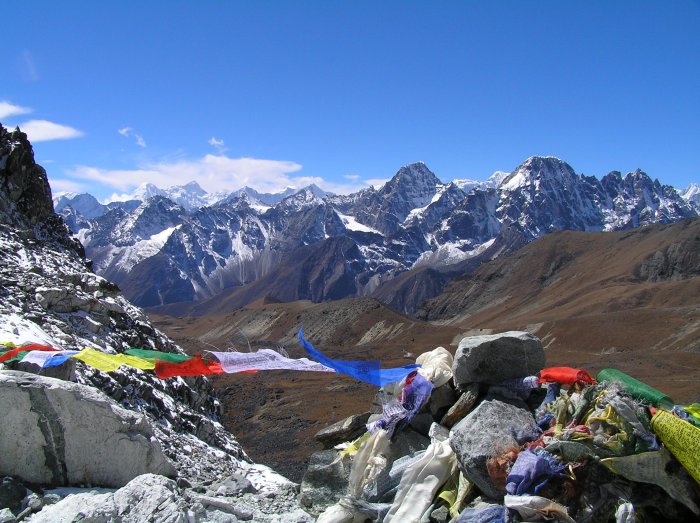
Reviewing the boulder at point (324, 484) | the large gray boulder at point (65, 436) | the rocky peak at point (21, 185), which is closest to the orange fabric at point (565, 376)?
the boulder at point (324, 484)

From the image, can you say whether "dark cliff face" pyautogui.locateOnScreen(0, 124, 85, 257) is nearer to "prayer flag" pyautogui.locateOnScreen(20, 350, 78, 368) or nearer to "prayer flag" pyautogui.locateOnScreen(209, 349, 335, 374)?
"prayer flag" pyautogui.locateOnScreen(20, 350, 78, 368)

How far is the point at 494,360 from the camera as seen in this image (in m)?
8.20

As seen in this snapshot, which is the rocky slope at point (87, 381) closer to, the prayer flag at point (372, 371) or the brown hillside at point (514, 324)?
the prayer flag at point (372, 371)

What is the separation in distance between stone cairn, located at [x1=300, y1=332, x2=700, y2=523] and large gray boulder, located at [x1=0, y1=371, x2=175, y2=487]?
109 inches

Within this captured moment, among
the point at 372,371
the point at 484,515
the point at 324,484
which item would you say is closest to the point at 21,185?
the point at 372,371

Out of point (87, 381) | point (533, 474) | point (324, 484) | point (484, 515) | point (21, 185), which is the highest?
point (21, 185)

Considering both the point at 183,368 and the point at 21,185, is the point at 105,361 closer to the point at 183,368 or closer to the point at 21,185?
the point at 183,368

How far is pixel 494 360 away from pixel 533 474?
2457mm

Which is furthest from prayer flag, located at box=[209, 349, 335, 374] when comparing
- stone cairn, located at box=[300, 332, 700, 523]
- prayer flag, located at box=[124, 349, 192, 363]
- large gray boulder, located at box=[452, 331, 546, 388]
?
large gray boulder, located at box=[452, 331, 546, 388]

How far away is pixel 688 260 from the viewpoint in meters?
88.8

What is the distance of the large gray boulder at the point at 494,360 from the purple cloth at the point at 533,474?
223 cm

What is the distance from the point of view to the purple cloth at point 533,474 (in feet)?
19.3

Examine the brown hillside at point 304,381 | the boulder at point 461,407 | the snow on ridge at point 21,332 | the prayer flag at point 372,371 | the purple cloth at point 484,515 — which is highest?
the snow on ridge at point 21,332

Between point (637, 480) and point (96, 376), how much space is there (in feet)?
35.6
